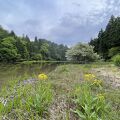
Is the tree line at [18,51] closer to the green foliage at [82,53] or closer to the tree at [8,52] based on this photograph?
the tree at [8,52]

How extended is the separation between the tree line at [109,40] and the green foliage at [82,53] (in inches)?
170

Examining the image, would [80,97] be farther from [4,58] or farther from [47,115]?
[4,58]

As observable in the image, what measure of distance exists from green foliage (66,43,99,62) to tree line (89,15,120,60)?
4.31 metres

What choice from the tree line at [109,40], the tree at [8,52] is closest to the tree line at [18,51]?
the tree at [8,52]

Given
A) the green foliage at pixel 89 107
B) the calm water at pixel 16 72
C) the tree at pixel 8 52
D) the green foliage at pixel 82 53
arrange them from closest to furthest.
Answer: the green foliage at pixel 89 107, the calm water at pixel 16 72, the green foliage at pixel 82 53, the tree at pixel 8 52

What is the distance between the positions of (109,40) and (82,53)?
30.1 ft

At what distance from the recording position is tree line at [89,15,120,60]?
42700 mm

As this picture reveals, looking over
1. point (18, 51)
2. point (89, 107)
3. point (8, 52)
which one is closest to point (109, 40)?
point (8, 52)

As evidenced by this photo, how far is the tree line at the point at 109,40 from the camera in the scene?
42700 mm

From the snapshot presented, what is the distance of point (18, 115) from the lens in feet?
16.0

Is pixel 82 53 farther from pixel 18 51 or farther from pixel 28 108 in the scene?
pixel 18 51

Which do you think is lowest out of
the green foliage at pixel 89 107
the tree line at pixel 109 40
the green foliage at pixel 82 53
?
the green foliage at pixel 89 107

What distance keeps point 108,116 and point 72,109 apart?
31.2 inches

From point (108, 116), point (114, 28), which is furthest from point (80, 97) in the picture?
point (114, 28)
